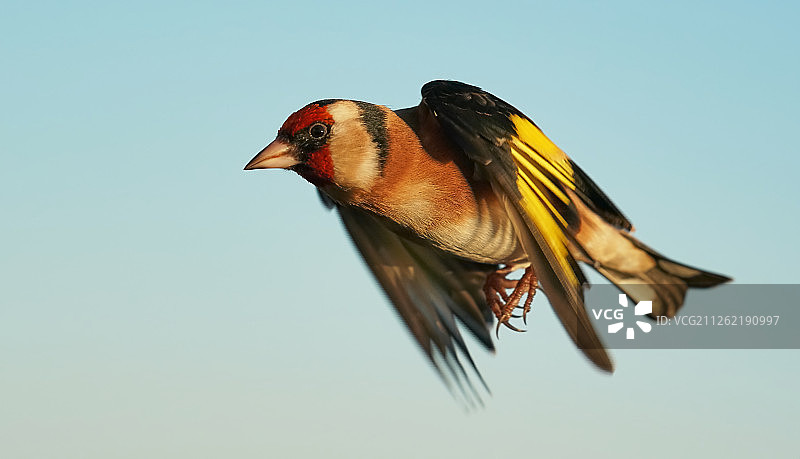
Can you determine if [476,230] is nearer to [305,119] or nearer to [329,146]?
[329,146]

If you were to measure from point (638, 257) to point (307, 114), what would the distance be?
8.32 ft

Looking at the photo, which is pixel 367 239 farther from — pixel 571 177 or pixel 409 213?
pixel 571 177

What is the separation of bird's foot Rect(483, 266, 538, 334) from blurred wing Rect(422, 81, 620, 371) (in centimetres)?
68

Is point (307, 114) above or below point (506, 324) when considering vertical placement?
above

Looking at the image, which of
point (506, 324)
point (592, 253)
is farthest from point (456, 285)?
point (592, 253)

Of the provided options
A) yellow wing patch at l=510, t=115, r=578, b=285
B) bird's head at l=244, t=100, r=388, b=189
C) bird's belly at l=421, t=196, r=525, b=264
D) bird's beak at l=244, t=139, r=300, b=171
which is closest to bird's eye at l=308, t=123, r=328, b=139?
bird's head at l=244, t=100, r=388, b=189

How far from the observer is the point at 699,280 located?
5.89 metres

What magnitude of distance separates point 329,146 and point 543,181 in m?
1.30

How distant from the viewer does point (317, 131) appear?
16.7ft

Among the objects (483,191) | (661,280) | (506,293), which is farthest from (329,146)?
(661,280)

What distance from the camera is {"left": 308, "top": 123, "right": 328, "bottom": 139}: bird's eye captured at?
5.07m

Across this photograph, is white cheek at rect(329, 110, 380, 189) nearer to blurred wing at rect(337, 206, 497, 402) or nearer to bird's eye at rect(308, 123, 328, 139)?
bird's eye at rect(308, 123, 328, 139)

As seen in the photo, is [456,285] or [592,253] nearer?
[592,253]

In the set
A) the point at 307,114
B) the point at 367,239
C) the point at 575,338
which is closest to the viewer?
the point at 575,338
